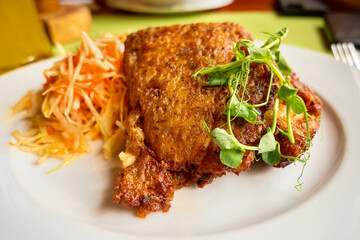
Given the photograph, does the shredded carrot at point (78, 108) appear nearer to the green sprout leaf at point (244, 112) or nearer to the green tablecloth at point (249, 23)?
the green sprout leaf at point (244, 112)

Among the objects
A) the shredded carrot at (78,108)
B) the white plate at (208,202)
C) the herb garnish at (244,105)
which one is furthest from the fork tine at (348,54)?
the shredded carrot at (78,108)

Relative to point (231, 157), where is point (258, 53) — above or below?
above

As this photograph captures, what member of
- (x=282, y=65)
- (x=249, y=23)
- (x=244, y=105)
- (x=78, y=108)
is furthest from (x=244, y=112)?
(x=249, y=23)

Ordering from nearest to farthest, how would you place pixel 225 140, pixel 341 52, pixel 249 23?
pixel 225 140 → pixel 341 52 → pixel 249 23

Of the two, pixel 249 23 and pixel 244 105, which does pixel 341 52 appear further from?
pixel 244 105

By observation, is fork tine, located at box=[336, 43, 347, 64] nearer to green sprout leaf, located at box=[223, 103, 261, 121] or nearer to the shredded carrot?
green sprout leaf, located at box=[223, 103, 261, 121]

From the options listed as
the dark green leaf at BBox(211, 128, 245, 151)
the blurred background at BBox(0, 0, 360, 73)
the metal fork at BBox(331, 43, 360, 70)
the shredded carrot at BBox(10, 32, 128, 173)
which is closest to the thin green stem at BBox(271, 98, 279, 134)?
the dark green leaf at BBox(211, 128, 245, 151)
